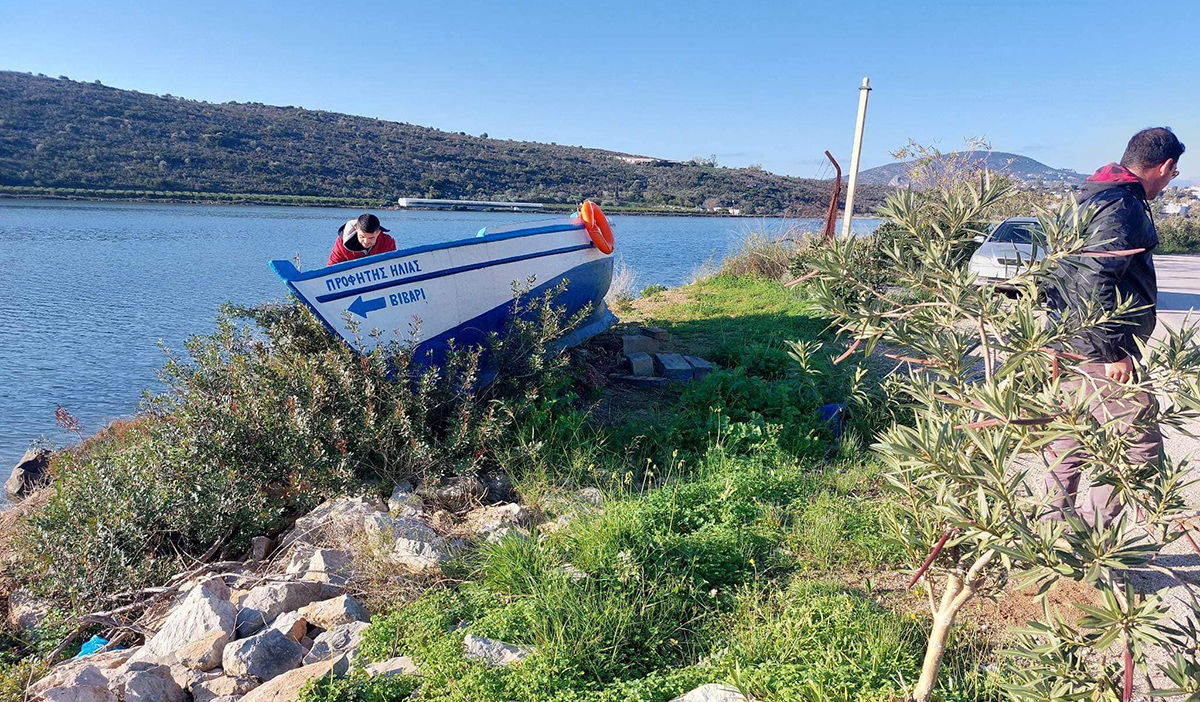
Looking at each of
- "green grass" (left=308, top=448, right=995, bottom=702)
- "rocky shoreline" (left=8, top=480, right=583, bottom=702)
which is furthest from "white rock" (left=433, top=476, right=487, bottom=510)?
"green grass" (left=308, top=448, right=995, bottom=702)

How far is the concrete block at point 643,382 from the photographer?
6.94 meters

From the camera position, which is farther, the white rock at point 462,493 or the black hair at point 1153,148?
the white rock at point 462,493

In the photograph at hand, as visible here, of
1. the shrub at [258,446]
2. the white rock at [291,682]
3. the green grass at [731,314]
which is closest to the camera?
the white rock at [291,682]

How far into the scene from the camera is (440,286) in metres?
6.20

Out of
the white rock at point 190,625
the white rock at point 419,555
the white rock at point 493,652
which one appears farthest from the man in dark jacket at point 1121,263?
the white rock at point 190,625

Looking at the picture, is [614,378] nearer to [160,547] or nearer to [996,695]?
[160,547]

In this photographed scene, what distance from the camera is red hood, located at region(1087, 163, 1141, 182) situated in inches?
134

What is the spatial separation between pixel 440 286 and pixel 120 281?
46.8 ft

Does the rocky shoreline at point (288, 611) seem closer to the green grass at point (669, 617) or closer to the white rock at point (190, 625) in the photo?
the white rock at point (190, 625)

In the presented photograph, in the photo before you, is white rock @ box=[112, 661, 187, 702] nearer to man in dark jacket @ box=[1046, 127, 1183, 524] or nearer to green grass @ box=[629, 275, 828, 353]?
man in dark jacket @ box=[1046, 127, 1183, 524]

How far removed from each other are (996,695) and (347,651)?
262 cm

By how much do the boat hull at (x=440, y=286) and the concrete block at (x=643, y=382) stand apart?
2.20 feet

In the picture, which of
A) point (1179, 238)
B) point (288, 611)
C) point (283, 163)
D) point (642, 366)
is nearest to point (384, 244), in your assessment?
point (642, 366)

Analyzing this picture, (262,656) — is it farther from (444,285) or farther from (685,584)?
(444,285)
